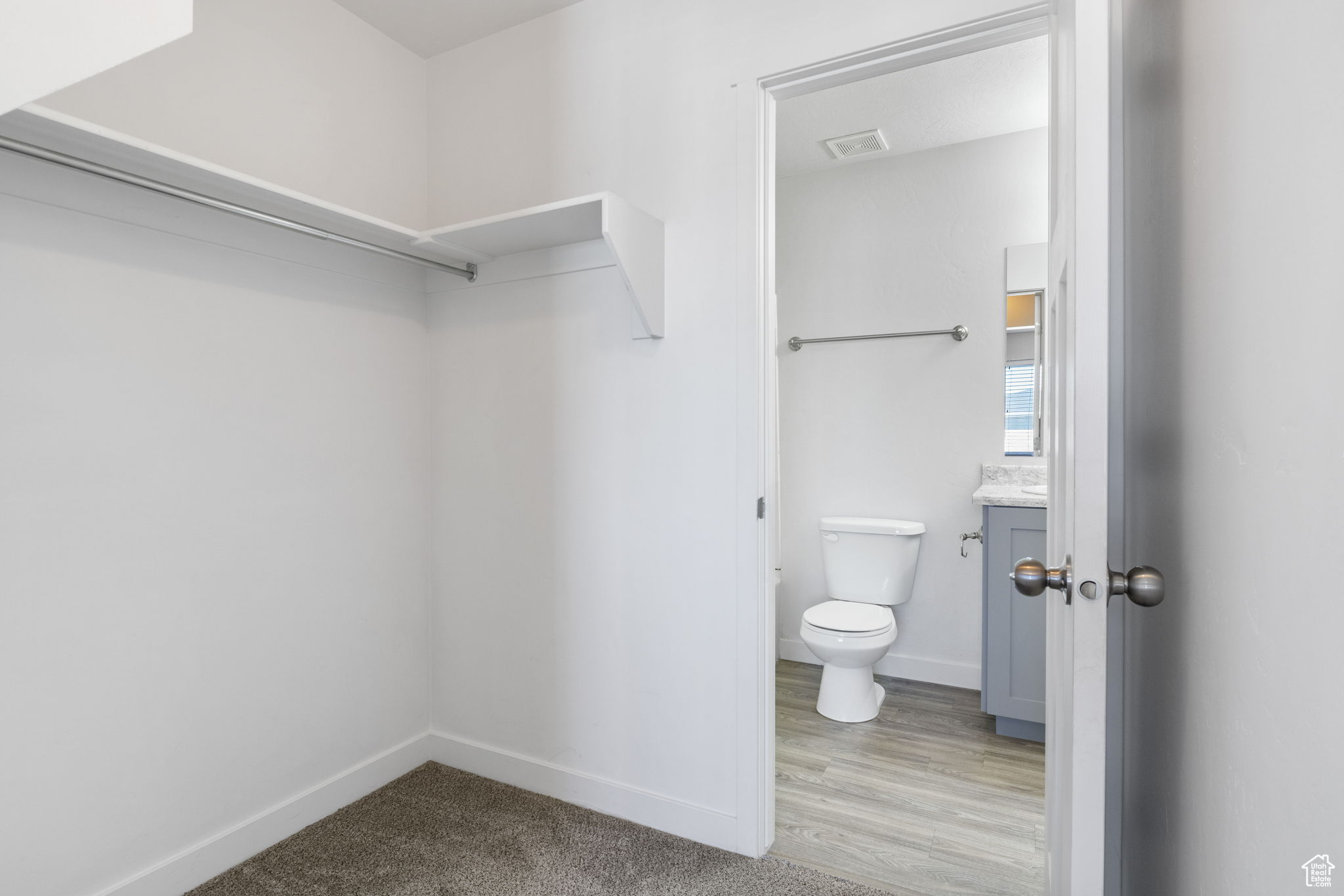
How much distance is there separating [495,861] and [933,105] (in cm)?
295

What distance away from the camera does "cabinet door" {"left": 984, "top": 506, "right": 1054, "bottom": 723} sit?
246cm

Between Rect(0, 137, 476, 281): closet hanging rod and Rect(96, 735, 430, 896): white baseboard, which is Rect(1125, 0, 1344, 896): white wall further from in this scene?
Rect(96, 735, 430, 896): white baseboard

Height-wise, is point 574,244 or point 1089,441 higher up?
point 574,244

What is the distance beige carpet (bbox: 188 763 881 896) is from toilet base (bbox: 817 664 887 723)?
3.33 feet

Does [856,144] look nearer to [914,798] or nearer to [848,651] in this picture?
[848,651]

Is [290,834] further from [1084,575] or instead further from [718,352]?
[1084,575]

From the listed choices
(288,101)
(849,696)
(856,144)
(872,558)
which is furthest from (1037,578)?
(856,144)

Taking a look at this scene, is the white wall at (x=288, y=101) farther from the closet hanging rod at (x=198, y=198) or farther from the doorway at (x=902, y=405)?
the doorway at (x=902, y=405)

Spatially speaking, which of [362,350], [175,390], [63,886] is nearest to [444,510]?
[362,350]

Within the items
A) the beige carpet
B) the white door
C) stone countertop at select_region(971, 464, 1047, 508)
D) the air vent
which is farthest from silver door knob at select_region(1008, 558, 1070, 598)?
the air vent

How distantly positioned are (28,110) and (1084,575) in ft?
5.92

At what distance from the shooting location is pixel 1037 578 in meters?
0.98

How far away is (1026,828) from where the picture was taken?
1972mm

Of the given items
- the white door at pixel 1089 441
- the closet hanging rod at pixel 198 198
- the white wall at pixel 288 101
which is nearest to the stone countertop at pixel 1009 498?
the white door at pixel 1089 441
